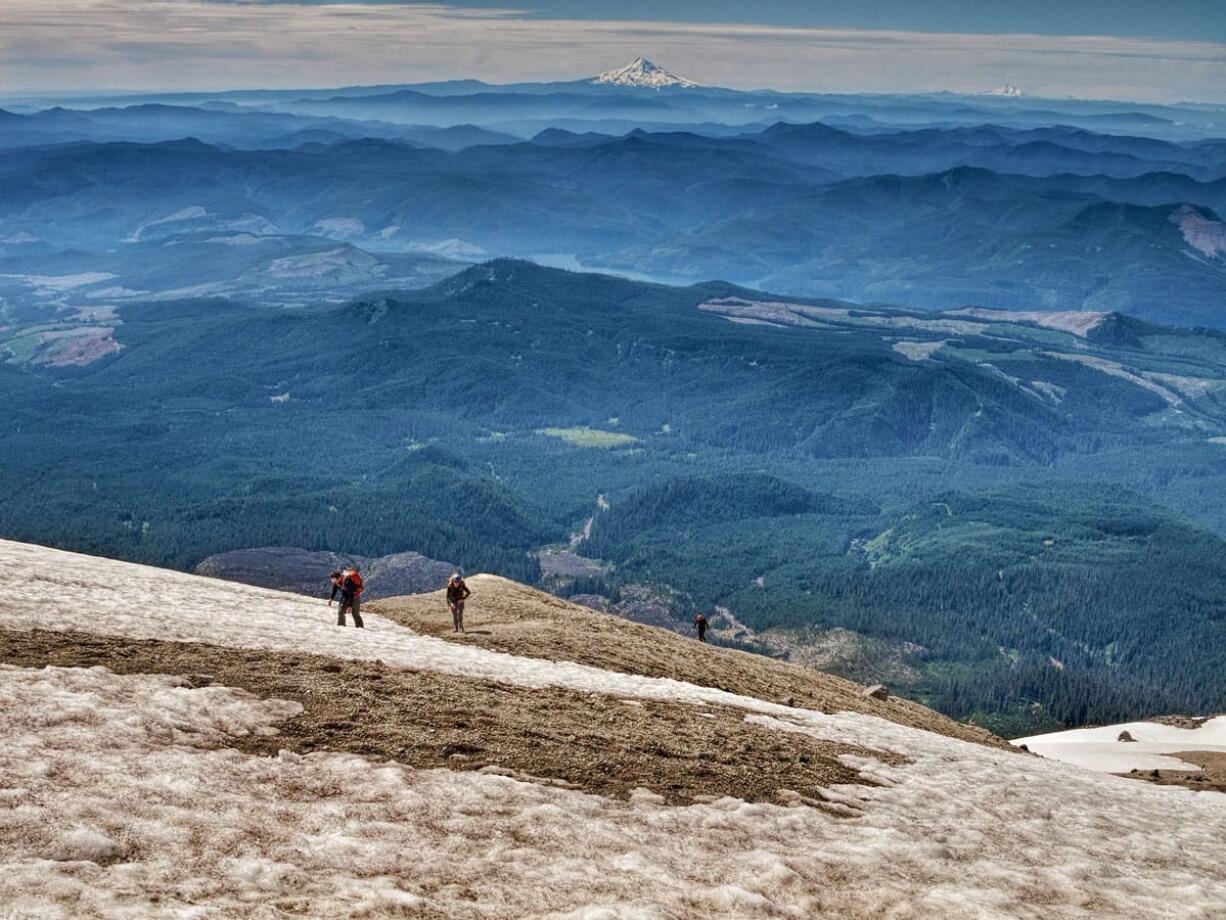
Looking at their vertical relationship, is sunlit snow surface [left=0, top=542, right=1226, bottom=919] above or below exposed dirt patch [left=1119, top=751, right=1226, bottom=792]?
above

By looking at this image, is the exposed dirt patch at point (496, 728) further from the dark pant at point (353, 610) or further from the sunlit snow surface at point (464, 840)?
the dark pant at point (353, 610)

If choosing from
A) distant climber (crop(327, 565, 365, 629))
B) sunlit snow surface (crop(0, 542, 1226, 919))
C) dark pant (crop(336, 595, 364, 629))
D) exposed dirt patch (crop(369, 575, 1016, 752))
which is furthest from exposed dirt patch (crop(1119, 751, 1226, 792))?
distant climber (crop(327, 565, 365, 629))

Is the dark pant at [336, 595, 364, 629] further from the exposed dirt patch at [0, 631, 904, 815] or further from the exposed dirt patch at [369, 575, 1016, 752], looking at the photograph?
the exposed dirt patch at [0, 631, 904, 815]

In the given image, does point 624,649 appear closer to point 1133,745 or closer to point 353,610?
point 353,610

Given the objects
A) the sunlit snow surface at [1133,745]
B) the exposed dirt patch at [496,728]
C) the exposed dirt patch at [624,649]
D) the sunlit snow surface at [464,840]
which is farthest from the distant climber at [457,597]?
the sunlit snow surface at [1133,745]

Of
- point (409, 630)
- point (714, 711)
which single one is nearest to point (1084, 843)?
point (714, 711)

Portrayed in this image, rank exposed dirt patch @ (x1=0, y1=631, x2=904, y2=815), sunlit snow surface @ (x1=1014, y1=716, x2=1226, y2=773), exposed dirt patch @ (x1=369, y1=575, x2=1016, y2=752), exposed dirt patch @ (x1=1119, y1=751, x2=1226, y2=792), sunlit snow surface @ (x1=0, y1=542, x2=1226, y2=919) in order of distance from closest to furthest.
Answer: sunlit snow surface @ (x1=0, y1=542, x2=1226, y2=919) → exposed dirt patch @ (x1=0, y1=631, x2=904, y2=815) → exposed dirt patch @ (x1=369, y1=575, x2=1016, y2=752) → exposed dirt patch @ (x1=1119, y1=751, x2=1226, y2=792) → sunlit snow surface @ (x1=1014, y1=716, x2=1226, y2=773)
